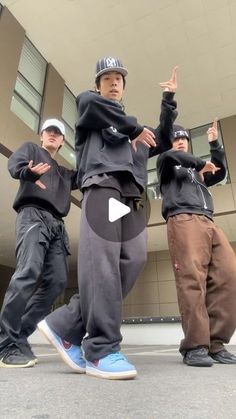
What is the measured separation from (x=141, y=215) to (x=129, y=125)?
30 centimetres

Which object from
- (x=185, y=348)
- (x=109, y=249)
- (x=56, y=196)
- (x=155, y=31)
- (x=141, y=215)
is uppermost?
(x=155, y=31)

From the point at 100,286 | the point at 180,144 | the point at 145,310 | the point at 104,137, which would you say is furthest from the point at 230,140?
the point at 100,286

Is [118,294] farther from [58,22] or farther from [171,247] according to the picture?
[58,22]

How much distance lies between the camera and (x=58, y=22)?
4.54 m

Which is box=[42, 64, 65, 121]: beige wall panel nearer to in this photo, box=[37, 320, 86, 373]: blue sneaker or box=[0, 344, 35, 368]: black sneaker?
box=[0, 344, 35, 368]: black sneaker

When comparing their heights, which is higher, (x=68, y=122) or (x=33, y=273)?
(x=68, y=122)

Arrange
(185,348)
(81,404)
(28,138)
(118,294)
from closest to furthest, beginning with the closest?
(81,404), (118,294), (185,348), (28,138)

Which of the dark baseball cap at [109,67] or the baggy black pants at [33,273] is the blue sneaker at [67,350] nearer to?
the baggy black pants at [33,273]

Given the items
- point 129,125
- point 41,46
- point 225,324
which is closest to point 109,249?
point 129,125

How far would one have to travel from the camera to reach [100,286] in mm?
869

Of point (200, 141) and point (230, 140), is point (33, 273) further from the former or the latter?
point (200, 141)

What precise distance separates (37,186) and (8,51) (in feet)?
12.0
